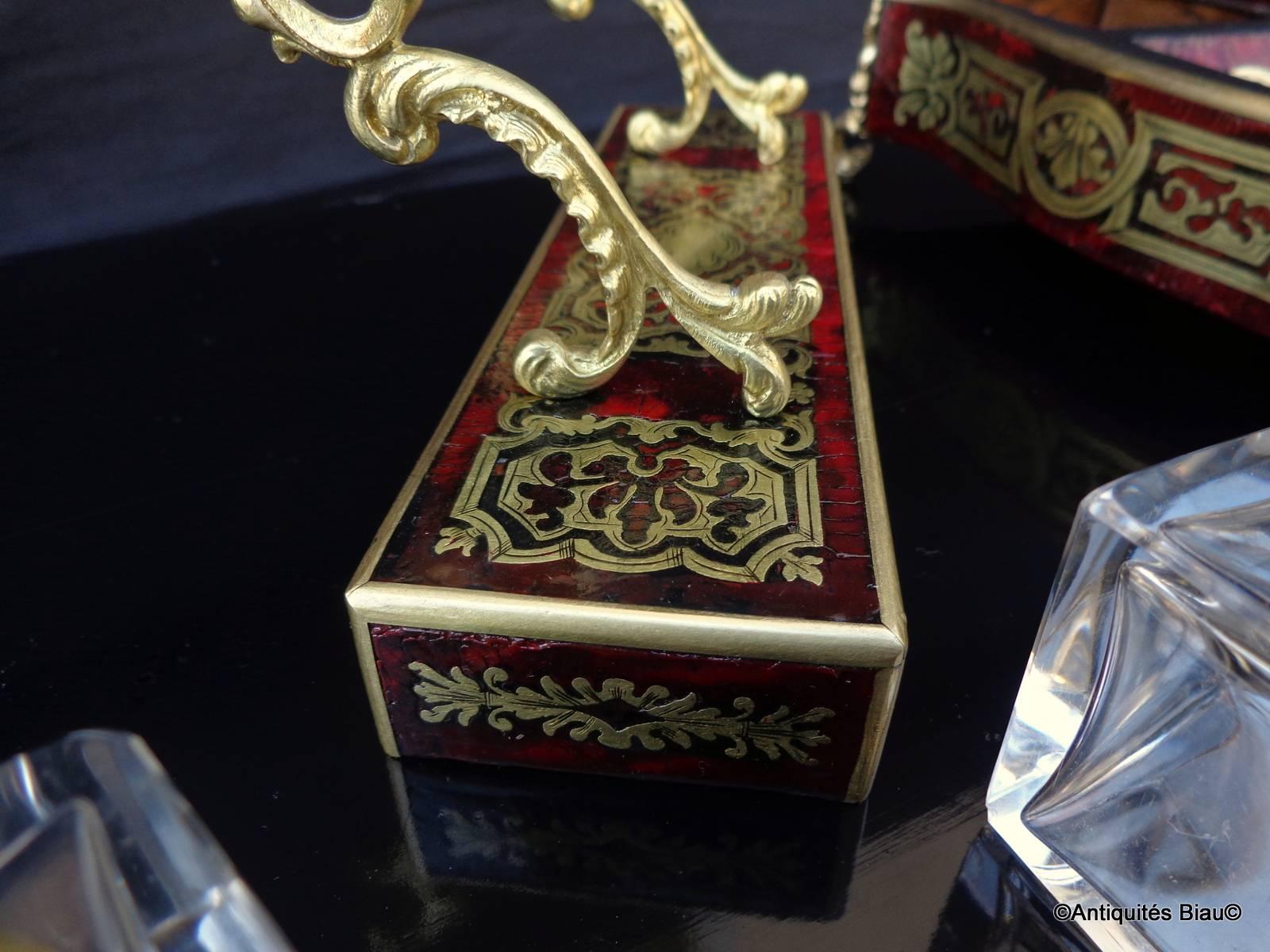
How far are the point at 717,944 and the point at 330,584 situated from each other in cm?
31

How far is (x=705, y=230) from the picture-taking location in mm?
811

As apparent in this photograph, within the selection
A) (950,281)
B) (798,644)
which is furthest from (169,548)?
(950,281)

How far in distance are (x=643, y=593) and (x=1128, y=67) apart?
608 mm

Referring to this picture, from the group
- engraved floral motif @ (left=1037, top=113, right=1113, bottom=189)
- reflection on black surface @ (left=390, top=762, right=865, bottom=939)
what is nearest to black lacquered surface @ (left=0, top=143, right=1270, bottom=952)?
reflection on black surface @ (left=390, top=762, right=865, bottom=939)

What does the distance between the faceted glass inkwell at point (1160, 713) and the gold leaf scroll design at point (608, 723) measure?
108 mm

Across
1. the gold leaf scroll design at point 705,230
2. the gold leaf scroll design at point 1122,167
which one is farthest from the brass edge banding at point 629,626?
the gold leaf scroll design at point 1122,167

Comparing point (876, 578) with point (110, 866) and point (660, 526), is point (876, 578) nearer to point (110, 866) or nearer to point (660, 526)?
point (660, 526)

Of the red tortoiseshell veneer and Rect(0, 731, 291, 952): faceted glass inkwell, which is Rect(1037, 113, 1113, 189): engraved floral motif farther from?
Rect(0, 731, 291, 952): faceted glass inkwell

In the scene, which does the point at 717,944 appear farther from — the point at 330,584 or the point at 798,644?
the point at 330,584

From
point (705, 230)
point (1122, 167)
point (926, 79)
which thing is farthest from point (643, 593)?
point (926, 79)

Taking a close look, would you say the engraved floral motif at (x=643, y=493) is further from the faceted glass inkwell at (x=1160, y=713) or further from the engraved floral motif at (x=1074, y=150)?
the engraved floral motif at (x=1074, y=150)

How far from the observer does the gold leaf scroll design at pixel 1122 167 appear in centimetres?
73

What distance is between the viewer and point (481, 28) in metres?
1.09

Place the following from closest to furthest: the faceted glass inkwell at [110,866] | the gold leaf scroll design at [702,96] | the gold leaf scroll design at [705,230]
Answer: the faceted glass inkwell at [110,866] → the gold leaf scroll design at [705,230] → the gold leaf scroll design at [702,96]
